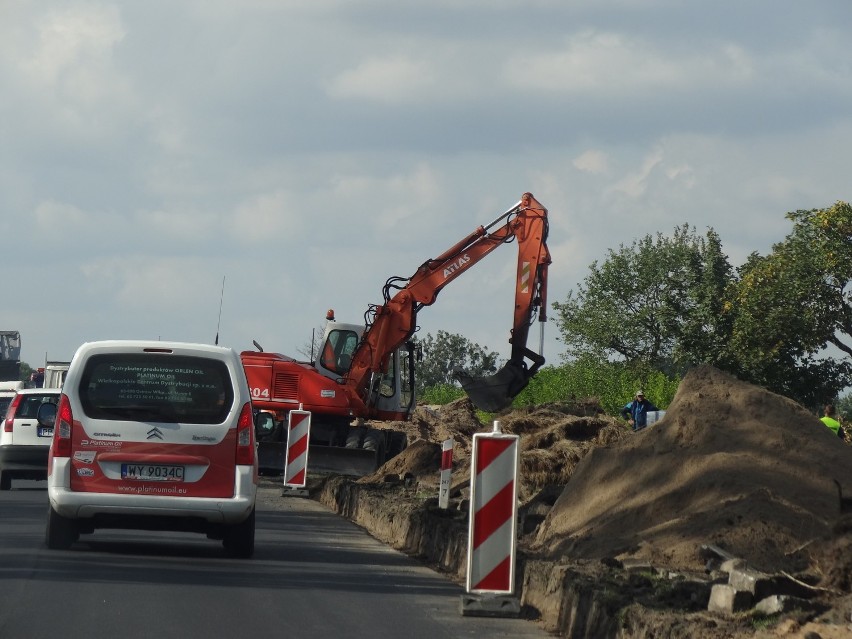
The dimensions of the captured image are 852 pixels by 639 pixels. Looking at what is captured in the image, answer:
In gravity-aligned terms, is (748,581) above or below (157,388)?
below

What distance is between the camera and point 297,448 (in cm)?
2447

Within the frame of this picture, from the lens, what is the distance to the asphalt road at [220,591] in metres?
9.49

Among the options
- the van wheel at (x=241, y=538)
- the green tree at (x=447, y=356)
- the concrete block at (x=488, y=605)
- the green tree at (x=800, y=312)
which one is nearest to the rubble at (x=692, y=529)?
the concrete block at (x=488, y=605)

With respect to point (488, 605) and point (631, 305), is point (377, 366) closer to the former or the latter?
point (488, 605)

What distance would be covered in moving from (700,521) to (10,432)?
14.1m

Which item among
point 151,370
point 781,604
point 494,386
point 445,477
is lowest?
point 781,604

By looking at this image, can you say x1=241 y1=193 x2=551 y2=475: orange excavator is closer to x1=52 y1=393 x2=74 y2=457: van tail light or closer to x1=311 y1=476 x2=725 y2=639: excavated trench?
x1=311 y1=476 x2=725 y2=639: excavated trench

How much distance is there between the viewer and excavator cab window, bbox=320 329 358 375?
30734 mm

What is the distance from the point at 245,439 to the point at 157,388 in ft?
3.12

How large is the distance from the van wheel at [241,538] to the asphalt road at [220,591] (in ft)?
0.46

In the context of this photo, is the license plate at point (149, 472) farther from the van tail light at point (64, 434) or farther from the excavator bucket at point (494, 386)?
the excavator bucket at point (494, 386)

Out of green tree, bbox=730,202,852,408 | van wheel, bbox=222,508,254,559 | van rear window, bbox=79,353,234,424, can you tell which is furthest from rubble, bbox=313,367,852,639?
green tree, bbox=730,202,852,408

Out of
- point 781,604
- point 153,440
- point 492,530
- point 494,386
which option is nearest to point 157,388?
point 153,440

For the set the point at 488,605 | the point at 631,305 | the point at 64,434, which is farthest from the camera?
the point at 631,305
